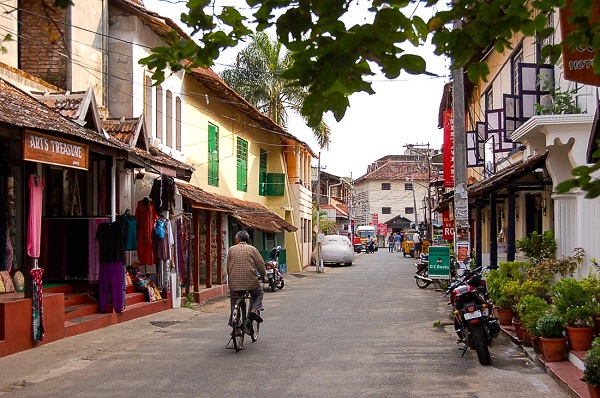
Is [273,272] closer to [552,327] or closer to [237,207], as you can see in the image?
[237,207]

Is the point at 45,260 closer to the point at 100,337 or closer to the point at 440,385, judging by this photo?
the point at 100,337

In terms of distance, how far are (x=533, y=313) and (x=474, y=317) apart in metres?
0.82

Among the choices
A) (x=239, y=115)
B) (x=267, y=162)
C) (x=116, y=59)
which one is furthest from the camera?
(x=267, y=162)

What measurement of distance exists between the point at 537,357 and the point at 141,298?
9.21 m

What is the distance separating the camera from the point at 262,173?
111 feet

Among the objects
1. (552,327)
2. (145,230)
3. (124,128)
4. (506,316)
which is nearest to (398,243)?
(145,230)

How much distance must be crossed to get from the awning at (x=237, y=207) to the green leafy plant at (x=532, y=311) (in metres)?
10.2

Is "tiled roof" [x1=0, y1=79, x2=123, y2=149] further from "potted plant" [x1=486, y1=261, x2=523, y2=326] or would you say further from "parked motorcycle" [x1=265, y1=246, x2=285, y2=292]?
"parked motorcycle" [x1=265, y1=246, x2=285, y2=292]

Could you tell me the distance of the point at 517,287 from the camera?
1189cm

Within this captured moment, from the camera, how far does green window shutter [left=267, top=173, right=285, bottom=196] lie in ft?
112

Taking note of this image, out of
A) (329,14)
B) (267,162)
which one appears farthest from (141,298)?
(267,162)

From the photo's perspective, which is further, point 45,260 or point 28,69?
point 28,69

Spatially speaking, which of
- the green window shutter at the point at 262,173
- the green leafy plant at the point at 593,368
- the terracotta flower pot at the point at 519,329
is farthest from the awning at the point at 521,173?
the green window shutter at the point at 262,173

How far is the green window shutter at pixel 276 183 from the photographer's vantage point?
112 ft
